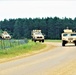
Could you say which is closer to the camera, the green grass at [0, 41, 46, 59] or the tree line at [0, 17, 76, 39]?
the green grass at [0, 41, 46, 59]

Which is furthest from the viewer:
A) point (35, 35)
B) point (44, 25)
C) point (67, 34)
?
point (44, 25)

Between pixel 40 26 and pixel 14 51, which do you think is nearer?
pixel 14 51

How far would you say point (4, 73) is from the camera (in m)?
17.8

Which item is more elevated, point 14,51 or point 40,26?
point 40,26

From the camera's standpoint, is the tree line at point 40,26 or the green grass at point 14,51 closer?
the green grass at point 14,51

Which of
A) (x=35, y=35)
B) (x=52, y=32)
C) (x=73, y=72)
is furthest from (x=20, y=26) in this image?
(x=73, y=72)

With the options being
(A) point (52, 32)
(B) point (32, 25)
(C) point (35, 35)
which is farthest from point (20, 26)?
(C) point (35, 35)

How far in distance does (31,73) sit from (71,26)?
153872 mm

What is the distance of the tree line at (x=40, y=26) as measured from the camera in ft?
546

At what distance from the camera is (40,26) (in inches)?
6993

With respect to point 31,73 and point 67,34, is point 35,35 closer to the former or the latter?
point 67,34

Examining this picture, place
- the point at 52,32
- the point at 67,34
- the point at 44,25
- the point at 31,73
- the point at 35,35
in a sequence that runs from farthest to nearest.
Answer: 1. the point at 44,25
2. the point at 52,32
3. the point at 35,35
4. the point at 67,34
5. the point at 31,73

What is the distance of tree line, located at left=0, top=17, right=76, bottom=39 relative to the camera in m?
167

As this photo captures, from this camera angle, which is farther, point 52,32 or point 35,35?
point 52,32
